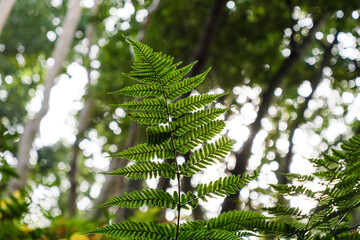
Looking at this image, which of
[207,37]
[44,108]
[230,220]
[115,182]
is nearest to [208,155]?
[230,220]

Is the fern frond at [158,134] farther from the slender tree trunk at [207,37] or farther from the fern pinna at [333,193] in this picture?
the slender tree trunk at [207,37]

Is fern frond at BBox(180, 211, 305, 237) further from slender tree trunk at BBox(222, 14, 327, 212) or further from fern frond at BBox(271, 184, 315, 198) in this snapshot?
slender tree trunk at BBox(222, 14, 327, 212)

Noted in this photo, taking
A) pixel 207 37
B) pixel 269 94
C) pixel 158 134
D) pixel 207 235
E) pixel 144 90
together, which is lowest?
pixel 207 235

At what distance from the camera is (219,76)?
4.28m

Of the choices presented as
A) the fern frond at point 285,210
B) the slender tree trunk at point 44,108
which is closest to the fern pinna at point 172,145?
the fern frond at point 285,210

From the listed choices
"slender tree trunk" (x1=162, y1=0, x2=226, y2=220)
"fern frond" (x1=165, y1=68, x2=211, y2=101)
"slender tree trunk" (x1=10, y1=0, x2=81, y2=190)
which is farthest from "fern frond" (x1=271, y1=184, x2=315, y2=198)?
"slender tree trunk" (x1=10, y1=0, x2=81, y2=190)

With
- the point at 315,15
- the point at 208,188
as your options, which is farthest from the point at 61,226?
the point at 315,15

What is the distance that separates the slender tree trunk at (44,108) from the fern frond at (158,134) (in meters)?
5.73

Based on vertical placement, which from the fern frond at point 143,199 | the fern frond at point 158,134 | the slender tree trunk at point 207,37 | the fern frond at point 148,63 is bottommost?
the fern frond at point 143,199

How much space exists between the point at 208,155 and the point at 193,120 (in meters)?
0.09

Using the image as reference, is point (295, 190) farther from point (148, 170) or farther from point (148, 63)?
point (148, 63)

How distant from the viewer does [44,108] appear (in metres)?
6.62

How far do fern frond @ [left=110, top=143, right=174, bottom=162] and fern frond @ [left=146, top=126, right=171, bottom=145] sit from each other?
0.02 m

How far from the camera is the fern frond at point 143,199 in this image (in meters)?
0.68
